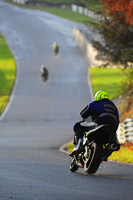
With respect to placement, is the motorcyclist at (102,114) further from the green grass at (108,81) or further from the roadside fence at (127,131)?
the green grass at (108,81)

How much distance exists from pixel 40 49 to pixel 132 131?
157ft

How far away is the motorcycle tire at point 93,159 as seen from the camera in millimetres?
11508

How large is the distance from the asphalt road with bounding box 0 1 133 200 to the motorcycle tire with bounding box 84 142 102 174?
17 centimetres

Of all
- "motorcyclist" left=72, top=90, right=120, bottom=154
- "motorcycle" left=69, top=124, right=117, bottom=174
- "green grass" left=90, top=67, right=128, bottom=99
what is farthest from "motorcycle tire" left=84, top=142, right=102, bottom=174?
"green grass" left=90, top=67, right=128, bottom=99

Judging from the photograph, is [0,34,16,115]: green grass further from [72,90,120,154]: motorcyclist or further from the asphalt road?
[72,90,120,154]: motorcyclist

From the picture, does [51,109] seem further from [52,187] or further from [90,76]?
[52,187]

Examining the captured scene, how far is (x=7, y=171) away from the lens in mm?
12227

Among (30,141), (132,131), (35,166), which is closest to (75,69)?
(30,141)

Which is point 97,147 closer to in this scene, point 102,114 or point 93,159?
point 93,159

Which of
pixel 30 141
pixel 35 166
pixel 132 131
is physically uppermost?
pixel 35 166

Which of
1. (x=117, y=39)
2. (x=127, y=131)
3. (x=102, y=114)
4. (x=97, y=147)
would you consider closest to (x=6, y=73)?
(x=117, y=39)

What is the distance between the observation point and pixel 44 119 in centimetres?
3725

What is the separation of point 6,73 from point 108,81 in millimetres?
10187

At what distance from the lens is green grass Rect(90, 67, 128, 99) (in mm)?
45000
